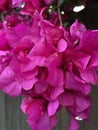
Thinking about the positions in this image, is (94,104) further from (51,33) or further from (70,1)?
(51,33)

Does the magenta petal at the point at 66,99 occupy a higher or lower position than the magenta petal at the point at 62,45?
lower

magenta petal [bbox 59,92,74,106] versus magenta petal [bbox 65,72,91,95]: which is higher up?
magenta petal [bbox 65,72,91,95]

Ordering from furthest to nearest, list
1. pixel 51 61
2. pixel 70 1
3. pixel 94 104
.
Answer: pixel 94 104 → pixel 70 1 → pixel 51 61

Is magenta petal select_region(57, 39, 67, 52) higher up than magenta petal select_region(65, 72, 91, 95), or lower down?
higher up

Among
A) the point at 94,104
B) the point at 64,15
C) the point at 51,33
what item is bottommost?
the point at 94,104

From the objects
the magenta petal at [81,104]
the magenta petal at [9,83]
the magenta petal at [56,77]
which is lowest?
the magenta petal at [81,104]

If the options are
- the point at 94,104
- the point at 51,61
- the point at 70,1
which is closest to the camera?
the point at 51,61

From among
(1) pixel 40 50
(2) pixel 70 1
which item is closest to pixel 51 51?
(1) pixel 40 50

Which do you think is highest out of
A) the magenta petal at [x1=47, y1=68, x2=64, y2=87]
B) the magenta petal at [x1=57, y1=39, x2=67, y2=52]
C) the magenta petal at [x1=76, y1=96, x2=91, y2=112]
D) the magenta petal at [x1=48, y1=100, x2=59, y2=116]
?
the magenta petal at [x1=57, y1=39, x2=67, y2=52]
